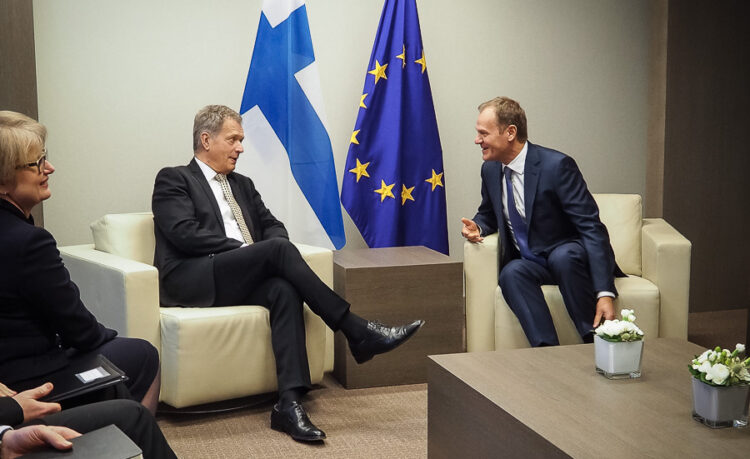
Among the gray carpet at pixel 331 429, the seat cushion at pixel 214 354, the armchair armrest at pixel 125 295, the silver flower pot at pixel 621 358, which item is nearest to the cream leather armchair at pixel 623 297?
the gray carpet at pixel 331 429

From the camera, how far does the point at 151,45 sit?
454 cm

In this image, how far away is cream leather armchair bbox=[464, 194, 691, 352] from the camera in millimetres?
3855

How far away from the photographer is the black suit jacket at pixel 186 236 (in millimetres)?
3623

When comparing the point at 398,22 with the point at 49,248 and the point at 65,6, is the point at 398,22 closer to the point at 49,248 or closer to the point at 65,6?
the point at 65,6

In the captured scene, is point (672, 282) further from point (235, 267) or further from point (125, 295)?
point (125, 295)

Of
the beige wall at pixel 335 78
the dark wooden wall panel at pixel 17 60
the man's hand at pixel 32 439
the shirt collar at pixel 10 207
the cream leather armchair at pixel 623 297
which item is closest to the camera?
the man's hand at pixel 32 439

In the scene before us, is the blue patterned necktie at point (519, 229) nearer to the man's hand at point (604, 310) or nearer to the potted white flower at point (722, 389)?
the man's hand at point (604, 310)

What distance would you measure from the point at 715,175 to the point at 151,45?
135 inches

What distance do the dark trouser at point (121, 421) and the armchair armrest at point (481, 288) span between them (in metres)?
2.14

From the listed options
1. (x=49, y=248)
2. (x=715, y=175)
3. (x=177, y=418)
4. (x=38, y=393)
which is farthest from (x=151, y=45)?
(x=715, y=175)

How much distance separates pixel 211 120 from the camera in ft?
12.8

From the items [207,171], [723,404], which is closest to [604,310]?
[723,404]

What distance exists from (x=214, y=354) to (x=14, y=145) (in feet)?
4.77

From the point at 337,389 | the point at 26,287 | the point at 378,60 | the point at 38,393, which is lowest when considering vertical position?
the point at 337,389
